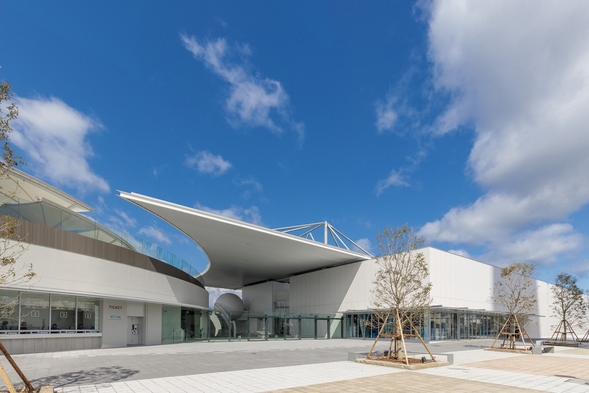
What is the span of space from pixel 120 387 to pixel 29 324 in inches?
453

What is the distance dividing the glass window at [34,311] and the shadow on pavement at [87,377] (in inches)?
300

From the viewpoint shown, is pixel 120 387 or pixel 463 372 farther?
pixel 463 372

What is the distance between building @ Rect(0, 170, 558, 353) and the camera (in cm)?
1906

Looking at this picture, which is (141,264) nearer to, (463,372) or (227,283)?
(463,372)

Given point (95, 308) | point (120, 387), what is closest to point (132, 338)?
point (95, 308)

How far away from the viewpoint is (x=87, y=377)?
11734 millimetres

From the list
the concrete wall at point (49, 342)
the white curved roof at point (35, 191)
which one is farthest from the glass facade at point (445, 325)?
the white curved roof at point (35, 191)

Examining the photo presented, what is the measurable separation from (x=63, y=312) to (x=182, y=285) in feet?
31.6

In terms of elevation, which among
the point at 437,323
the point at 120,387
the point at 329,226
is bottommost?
the point at 437,323

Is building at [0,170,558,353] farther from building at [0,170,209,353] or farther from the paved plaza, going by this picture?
the paved plaza

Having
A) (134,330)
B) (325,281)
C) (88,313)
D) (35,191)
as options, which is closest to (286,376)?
(88,313)

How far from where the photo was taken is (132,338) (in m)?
24.7

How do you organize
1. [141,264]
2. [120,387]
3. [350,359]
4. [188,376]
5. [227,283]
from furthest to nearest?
[227,283] → [141,264] → [350,359] → [188,376] → [120,387]

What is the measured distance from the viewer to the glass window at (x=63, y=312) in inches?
776
